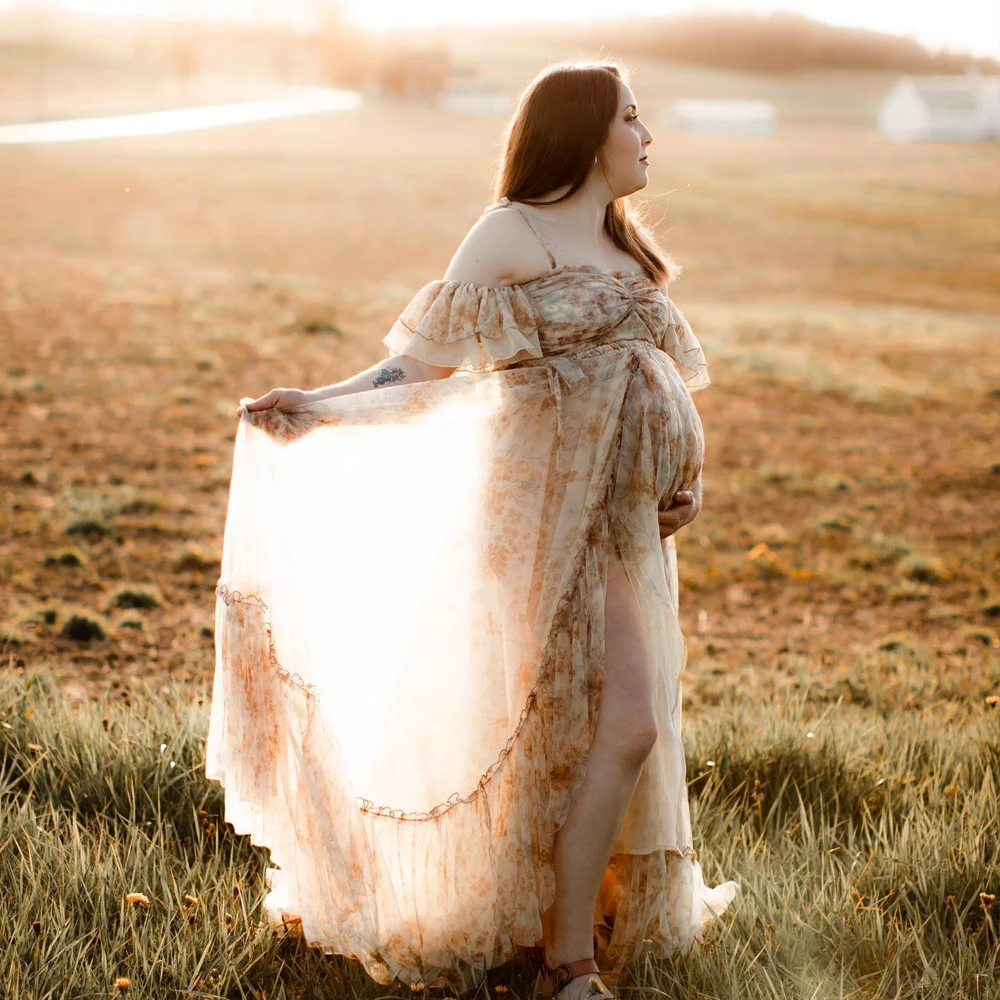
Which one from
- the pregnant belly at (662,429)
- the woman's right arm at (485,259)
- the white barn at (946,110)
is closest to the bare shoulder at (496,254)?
the woman's right arm at (485,259)

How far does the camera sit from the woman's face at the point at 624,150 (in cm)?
289

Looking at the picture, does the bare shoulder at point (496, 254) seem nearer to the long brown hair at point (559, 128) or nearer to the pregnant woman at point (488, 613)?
the pregnant woman at point (488, 613)

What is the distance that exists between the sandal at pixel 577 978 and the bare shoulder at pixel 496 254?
1.69m

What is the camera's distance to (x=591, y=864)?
2.67 m

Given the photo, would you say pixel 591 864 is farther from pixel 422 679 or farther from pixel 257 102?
pixel 257 102

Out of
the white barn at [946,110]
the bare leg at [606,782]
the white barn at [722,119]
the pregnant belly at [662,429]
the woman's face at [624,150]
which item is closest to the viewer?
the bare leg at [606,782]

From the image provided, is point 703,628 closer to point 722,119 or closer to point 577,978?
point 577,978

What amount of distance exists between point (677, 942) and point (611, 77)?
225 cm

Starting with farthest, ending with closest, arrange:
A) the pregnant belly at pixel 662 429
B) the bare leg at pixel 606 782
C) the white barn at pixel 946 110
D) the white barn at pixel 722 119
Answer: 1. the white barn at pixel 722 119
2. the white barn at pixel 946 110
3. the pregnant belly at pixel 662 429
4. the bare leg at pixel 606 782

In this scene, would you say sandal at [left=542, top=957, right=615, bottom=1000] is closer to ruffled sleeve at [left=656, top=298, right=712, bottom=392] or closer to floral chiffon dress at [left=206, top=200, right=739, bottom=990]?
floral chiffon dress at [left=206, top=200, right=739, bottom=990]

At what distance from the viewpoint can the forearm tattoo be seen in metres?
2.86

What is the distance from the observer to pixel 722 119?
84.2 metres

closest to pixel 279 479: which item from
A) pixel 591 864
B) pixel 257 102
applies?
pixel 591 864

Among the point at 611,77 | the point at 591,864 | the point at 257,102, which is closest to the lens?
the point at 591,864
